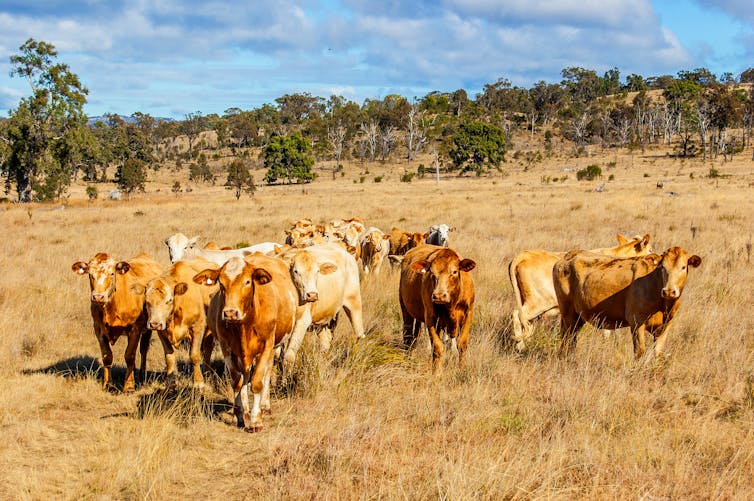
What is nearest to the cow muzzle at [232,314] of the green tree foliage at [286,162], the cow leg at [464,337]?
the cow leg at [464,337]

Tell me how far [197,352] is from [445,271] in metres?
3.15

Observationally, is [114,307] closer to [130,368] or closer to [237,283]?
[130,368]

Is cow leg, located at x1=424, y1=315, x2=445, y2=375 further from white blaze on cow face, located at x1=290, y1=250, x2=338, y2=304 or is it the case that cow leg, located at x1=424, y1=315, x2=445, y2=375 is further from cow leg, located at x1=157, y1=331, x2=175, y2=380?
cow leg, located at x1=157, y1=331, x2=175, y2=380

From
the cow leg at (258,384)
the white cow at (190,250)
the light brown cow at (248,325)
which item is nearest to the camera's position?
the light brown cow at (248,325)

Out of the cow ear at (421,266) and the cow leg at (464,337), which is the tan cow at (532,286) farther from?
the cow ear at (421,266)

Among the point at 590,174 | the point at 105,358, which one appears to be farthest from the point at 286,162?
the point at 105,358

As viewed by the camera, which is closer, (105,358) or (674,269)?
(674,269)

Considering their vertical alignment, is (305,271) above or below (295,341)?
above

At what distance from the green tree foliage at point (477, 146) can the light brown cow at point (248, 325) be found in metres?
61.8

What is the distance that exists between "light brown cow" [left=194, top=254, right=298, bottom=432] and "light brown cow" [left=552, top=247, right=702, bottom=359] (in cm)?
381

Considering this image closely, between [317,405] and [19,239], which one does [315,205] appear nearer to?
[19,239]

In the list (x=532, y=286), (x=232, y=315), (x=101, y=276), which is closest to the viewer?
(x=232, y=315)

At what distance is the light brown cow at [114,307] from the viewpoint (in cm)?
734

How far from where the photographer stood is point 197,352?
742 cm
